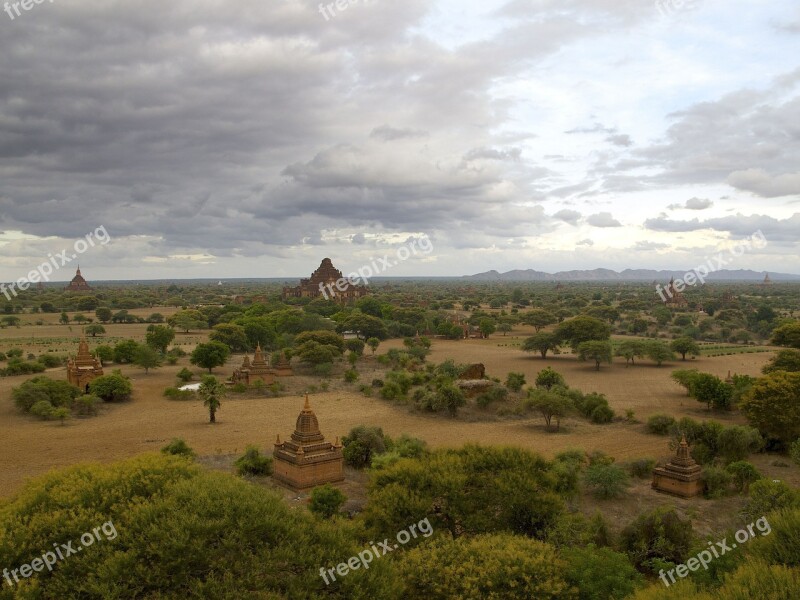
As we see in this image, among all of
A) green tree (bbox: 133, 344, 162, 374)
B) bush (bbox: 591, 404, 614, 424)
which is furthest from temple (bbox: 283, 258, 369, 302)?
bush (bbox: 591, 404, 614, 424)

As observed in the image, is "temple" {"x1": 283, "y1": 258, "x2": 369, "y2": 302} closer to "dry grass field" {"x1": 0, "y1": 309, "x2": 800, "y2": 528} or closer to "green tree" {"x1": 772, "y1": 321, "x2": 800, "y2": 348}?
→ "dry grass field" {"x1": 0, "y1": 309, "x2": 800, "y2": 528}

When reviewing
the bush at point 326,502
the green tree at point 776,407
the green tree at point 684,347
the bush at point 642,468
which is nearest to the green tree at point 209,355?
the bush at point 326,502

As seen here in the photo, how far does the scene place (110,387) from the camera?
107 ft

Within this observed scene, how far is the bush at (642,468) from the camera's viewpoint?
67.8ft

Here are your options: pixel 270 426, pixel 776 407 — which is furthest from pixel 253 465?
pixel 776 407

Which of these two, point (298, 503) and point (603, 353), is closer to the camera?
point (298, 503)

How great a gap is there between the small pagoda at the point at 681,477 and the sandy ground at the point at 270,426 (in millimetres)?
4052

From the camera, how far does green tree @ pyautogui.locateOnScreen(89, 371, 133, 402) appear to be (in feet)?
106

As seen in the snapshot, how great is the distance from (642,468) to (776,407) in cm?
747

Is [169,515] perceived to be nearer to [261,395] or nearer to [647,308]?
[261,395]

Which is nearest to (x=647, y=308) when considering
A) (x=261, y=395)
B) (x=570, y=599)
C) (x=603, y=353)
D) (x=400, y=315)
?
(x=400, y=315)

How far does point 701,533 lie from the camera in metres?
15.5

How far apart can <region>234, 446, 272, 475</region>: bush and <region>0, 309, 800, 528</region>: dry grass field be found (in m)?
1.38

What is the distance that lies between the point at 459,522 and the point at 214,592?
6.29m
